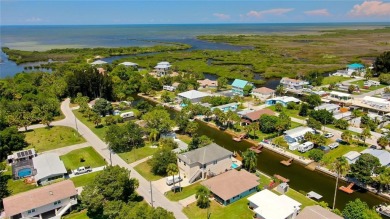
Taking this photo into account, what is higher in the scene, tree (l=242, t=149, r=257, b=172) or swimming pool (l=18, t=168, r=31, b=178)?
tree (l=242, t=149, r=257, b=172)

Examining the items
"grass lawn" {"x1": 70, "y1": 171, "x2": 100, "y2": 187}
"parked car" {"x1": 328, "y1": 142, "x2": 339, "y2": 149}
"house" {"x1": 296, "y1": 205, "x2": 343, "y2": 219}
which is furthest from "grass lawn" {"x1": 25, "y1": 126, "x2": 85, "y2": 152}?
"parked car" {"x1": 328, "y1": 142, "x2": 339, "y2": 149}

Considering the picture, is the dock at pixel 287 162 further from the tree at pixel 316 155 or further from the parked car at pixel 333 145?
the parked car at pixel 333 145

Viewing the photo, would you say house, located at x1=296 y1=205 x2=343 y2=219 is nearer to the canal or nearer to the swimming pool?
the canal

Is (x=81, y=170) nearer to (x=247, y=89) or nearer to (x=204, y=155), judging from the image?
(x=204, y=155)

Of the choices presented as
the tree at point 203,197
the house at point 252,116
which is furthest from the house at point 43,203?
the house at point 252,116

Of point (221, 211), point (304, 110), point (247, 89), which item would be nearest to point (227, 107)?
point (247, 89)
